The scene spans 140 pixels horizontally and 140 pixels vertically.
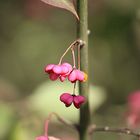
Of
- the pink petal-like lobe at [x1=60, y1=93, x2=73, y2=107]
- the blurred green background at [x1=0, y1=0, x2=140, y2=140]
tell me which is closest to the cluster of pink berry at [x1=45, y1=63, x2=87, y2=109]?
the pink petal-like lobe at [x1=60, y1=93, x2=73, y2=107]

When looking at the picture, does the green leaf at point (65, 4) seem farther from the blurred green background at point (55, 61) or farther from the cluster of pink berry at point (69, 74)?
the blurred green background at point (55, 61)

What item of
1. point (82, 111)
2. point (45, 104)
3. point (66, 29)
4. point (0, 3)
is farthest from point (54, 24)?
point (82, 111)

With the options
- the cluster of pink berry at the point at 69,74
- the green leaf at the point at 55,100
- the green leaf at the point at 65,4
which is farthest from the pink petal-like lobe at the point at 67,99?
the green leaf at the point at 55,100

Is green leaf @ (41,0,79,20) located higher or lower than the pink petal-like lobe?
higher

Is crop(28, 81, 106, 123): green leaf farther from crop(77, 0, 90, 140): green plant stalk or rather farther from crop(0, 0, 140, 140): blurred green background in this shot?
crop(77, 0, 90, 140): green plant stalk

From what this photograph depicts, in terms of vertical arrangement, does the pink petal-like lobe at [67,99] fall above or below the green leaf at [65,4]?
below

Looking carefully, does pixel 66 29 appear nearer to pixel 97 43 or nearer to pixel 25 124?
pixel 97 43

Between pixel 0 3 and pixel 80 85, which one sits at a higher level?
pixel 0 3
